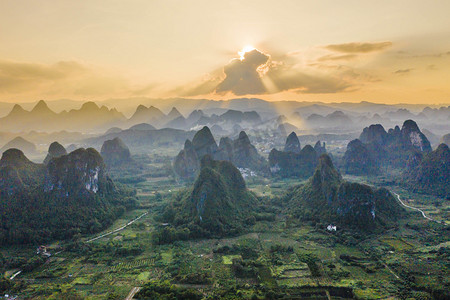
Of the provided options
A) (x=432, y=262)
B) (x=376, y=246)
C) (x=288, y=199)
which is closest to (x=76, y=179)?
(x=288, y=199)

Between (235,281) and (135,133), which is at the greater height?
(135,133)

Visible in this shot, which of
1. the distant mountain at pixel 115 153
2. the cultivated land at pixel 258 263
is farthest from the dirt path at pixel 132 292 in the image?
the distant mountain at pixel 115 153

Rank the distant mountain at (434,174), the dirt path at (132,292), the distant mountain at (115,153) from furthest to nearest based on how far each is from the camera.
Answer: the distant mountain at (115,153), the distant mountain at (434,174), the dirt path at (132,292)

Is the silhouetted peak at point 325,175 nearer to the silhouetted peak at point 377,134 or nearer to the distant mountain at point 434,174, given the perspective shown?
the distant mountain at point 434,174

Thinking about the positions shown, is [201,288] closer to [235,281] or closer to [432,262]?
[235,281]

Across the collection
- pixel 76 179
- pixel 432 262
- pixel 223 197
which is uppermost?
pixel 76 179

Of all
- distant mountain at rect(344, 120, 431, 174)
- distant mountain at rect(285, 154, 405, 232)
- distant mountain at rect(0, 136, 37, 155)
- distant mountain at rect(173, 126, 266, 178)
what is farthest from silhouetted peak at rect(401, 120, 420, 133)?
Result: distant mountain at rect(0, 136, 37, 155)
